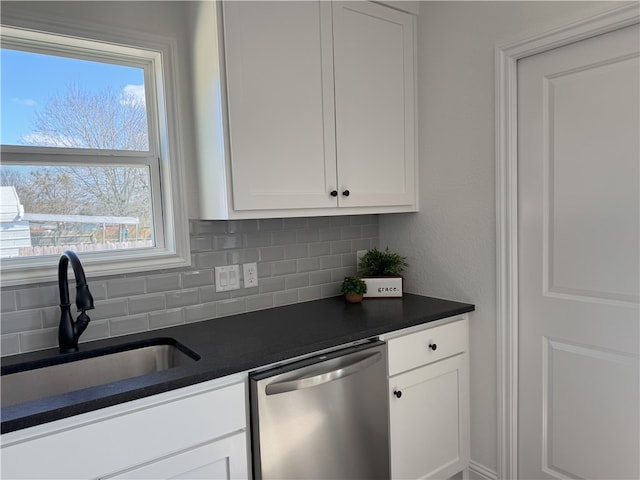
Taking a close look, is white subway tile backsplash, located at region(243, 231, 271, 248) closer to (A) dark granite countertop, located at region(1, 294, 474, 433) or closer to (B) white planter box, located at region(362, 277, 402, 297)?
(A) dark granite countertop, located at region(1, 294, 474, 433)

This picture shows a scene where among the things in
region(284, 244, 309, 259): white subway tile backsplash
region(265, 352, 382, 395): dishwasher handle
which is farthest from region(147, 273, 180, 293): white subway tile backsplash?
region(265, 352, 382, 395): dishwasher handle

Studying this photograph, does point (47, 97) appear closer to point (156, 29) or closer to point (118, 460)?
point (156, 29)

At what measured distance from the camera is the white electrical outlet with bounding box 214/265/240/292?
6.71ft

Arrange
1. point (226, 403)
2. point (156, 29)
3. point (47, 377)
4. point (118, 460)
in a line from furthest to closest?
point (156, 29) → point (47, 377) → point (226, 403) → point (118, 460)

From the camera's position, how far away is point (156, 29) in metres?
1.86

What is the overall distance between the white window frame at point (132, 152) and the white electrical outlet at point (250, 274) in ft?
0.89

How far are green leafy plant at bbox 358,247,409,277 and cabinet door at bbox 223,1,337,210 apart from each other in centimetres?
52

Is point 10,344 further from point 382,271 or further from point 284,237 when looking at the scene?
point 382,271

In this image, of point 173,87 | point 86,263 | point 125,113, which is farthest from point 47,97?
point 86,263

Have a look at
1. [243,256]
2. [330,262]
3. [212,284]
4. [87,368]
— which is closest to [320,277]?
[330,262]

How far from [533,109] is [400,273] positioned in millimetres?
1022

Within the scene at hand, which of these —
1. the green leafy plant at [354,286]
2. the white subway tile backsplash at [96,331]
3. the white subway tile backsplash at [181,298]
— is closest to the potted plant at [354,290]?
the green leafy plant at [354,286]

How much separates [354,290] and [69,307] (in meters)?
1.20

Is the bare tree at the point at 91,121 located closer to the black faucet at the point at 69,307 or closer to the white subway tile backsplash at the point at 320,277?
the black faucet at the point at 69,307
